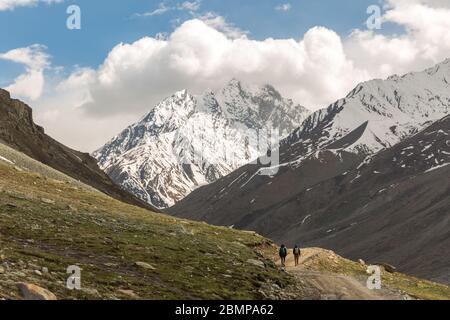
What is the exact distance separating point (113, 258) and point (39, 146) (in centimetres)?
13510

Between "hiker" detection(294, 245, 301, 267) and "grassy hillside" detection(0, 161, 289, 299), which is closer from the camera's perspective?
"grassy hillside" detection(0, 161, 289, 299)

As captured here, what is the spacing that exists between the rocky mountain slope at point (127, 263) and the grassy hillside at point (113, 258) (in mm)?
41

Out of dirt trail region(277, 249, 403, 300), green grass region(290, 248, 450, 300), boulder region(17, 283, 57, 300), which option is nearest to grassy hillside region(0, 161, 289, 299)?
boulder region(17, 283, 57, 300)

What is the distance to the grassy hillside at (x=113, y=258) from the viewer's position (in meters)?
26.4

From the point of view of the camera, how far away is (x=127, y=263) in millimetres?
31781

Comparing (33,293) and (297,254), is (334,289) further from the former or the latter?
(33,293)

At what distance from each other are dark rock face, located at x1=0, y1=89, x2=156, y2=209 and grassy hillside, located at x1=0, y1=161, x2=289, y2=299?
328 ft

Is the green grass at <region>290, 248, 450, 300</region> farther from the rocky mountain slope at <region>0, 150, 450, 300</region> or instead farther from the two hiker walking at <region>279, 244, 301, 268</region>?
the two hiker walking at <region>279, 244, 301, 268</region>

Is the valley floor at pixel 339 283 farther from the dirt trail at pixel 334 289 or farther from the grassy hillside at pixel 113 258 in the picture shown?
the grassy hillside at pixel 113 258

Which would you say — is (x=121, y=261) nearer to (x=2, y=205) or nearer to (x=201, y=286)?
(x=201, y=286)

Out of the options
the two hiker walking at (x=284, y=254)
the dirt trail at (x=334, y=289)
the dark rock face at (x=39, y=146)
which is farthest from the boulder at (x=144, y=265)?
the dark rock face at (x=39, y=146)

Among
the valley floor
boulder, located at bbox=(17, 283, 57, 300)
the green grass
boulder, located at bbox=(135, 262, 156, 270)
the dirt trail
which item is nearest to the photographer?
boulder, located at bbox=(17, 283, 57, 300)

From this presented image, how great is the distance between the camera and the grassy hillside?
26.4m

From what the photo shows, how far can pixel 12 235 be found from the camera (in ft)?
107
